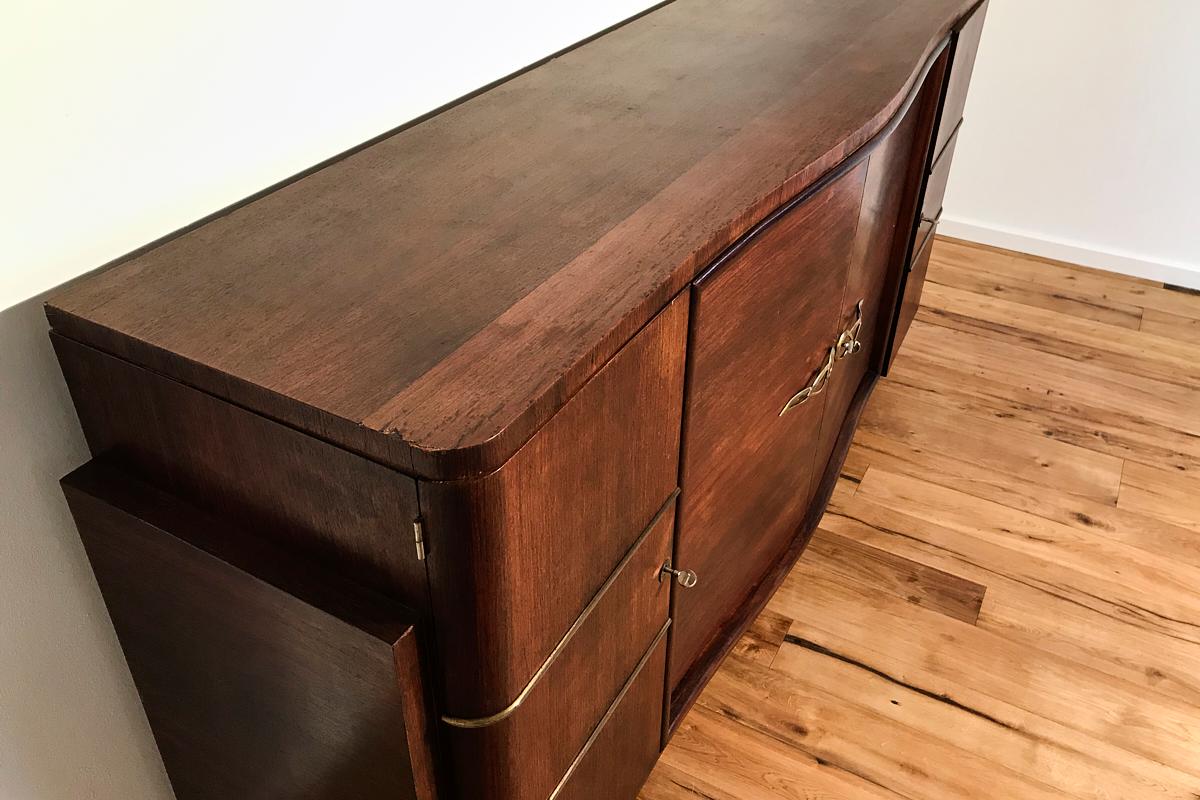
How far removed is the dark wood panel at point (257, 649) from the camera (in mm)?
563

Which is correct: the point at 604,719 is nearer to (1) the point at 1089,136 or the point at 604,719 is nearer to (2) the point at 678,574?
(2) the point at 678,574

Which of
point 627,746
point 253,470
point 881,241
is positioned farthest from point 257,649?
point 881,241

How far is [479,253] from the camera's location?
65 centimetres

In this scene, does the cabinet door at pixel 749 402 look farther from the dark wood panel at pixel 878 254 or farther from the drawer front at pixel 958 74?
the drawer front at pixel 958 74

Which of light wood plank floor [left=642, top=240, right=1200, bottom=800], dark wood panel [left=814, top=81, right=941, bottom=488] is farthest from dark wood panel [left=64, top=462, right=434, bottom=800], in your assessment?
dark wood panel [left=814, top=81, right=941, bottom=488]

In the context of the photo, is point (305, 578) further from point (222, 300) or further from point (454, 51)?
point (454, 51)

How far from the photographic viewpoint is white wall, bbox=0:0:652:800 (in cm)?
58

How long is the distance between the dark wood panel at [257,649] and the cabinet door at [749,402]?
0.97 feet

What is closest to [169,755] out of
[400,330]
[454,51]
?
[400,330]

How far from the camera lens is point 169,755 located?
0.79m

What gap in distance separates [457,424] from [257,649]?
0.25 meters

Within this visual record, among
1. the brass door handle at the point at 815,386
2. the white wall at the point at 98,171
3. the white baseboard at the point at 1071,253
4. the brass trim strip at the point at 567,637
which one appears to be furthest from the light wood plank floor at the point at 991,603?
the white wall at the point at 98,171

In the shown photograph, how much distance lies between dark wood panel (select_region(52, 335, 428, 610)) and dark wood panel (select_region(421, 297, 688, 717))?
28 mm

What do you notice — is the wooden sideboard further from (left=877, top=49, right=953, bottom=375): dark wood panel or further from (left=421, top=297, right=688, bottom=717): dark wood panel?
(left=877, top=49, right=953, bottom=375): dark wood panel
